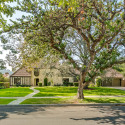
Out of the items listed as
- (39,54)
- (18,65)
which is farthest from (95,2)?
(18,65)

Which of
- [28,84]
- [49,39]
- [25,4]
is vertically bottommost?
[28,84]

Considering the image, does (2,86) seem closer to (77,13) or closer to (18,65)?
(18,65)

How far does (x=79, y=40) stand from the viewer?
19797 mm

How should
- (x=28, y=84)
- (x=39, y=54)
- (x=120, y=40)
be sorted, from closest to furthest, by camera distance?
1. (x=120, y=40)
2. (x=39, y=54)
3. (x=28, y=84)

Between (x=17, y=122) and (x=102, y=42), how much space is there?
27.2 feet

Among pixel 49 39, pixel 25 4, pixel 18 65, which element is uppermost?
pixel 25 4

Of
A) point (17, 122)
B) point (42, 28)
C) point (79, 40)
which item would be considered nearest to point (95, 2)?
point (42, 28)

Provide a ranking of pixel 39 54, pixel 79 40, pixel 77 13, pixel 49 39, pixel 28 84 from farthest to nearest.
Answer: pixel 28 84 → pixel 79 40 → pixel 39 54 → pixel 49 39 → pixel 77 13

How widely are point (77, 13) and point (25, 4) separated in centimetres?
364

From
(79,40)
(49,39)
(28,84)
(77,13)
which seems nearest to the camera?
(77,13)

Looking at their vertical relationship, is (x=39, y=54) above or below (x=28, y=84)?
above

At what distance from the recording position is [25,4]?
32.5 feet

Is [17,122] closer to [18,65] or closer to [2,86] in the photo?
[18,65]

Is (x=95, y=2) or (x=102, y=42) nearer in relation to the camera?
(x=95, y=2)
